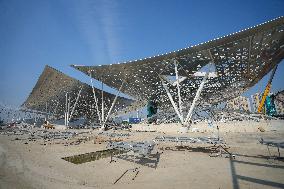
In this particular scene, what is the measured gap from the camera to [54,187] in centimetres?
570

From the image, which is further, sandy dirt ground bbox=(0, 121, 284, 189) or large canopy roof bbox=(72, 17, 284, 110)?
large canopy roof bbox=(72, 17, 284, 110)

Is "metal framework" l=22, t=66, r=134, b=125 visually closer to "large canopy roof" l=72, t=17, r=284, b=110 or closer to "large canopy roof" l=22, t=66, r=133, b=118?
"large canopy roof" l=22, t=66, r=133, b=118

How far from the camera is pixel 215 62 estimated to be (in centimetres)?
2709

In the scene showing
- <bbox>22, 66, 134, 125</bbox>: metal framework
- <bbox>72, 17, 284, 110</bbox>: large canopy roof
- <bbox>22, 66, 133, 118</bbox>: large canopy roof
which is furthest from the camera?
<bbox>22, 66, 133, 118</bbox>: large canopy roof

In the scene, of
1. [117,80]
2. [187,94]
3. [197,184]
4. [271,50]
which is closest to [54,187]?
[197,184]

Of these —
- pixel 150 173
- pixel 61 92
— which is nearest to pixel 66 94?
pixel 61 92

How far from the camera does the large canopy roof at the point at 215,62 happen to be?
790 inches

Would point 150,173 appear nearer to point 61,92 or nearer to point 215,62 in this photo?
point 215,62

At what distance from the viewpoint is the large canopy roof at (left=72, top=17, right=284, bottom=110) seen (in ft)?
65.9

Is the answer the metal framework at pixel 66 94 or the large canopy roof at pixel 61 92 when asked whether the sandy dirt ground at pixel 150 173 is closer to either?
the metal framework at pixel 66 94

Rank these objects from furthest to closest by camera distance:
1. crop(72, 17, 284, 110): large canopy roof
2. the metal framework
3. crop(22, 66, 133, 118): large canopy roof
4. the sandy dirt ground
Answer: crop(22, 66, 133, 118): large canopy roof → the metal framework → crop(72, 17, 284, 110): large canopy roof → the sandy dirt ground

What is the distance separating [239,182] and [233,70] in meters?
29.0

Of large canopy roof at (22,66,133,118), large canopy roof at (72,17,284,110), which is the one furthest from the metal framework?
large canopy roof at (72,17,284,110)

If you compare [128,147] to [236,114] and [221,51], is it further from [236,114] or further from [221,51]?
[236,114]
